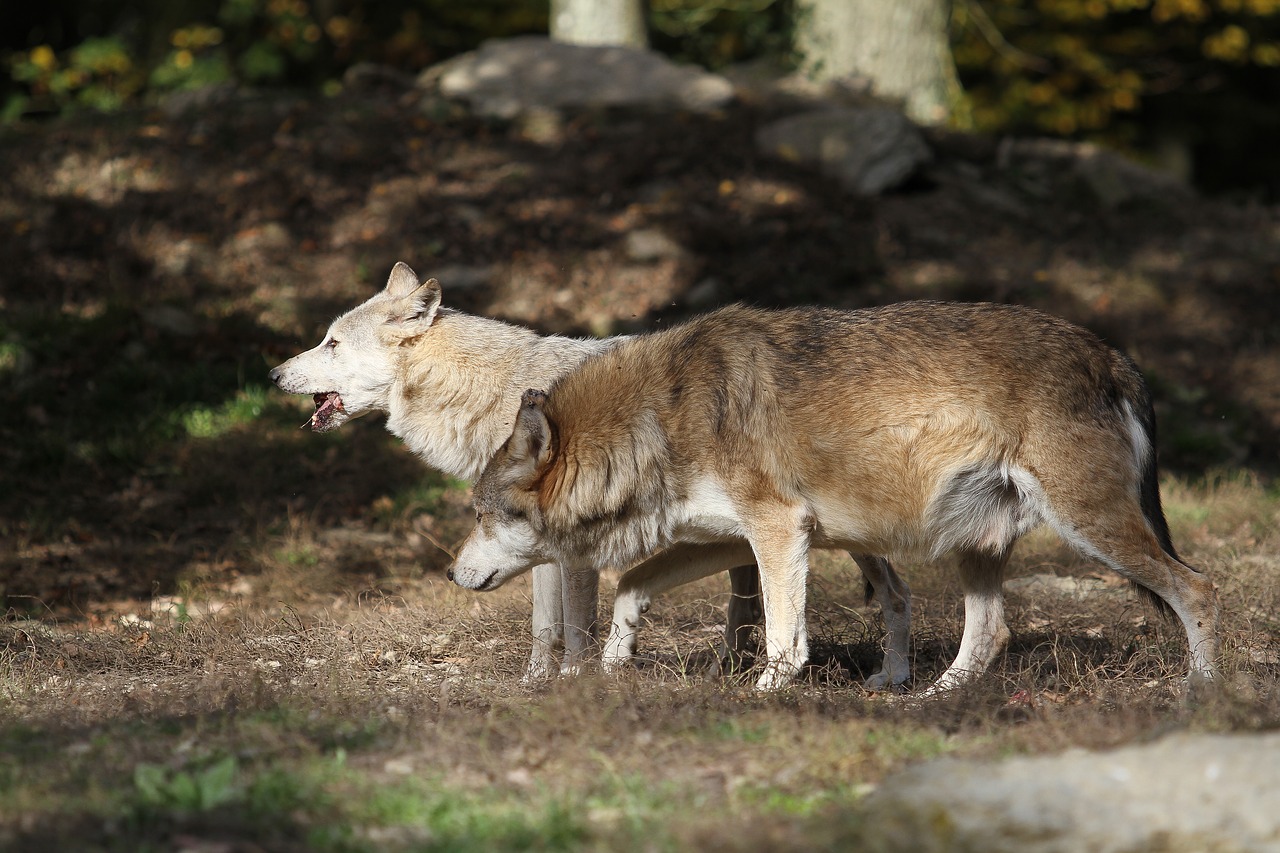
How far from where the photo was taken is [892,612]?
22.6 feet

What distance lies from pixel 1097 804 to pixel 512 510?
3353 mm

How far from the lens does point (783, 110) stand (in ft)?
52.7

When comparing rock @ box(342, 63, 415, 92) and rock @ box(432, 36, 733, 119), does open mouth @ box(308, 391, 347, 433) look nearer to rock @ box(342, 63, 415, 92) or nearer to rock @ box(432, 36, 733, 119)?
rock @ box(432, 36, 733, 119)

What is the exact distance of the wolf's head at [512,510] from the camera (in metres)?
6.11

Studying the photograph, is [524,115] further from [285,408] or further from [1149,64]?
[1149,64]

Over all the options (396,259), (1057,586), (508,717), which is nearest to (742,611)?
(508,717)

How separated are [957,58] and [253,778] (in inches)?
893

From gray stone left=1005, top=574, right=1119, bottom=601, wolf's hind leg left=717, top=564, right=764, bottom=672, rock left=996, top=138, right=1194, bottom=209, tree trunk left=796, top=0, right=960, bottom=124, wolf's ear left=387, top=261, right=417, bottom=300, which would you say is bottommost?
gray stone left=1005, top=574, right=1119, bottom=601

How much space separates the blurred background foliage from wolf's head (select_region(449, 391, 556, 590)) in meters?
13.6

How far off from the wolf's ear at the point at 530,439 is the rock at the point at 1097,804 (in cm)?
272

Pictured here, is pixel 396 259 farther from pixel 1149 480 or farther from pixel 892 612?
pixel 1149 480

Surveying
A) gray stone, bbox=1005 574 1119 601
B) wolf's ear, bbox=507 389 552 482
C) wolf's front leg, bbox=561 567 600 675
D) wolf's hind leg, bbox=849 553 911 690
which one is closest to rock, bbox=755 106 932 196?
gray stone, bbox=1005 574 1119 601

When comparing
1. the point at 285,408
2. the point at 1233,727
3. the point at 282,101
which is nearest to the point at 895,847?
the point at 1233,727

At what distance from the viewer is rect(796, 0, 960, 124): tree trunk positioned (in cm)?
1719
